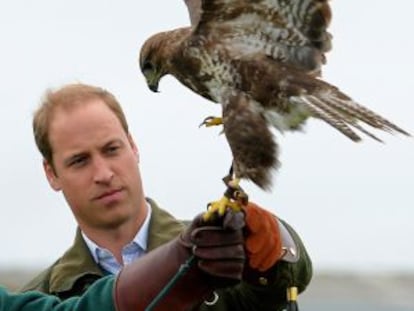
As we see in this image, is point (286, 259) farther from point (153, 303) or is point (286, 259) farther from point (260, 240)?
point (153, 303)

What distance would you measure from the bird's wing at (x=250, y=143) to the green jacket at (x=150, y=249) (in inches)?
13.6

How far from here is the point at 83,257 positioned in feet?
20.5

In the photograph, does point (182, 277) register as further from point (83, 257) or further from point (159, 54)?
point (159, 54)

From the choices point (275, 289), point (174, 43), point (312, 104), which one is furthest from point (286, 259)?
point (174, 43)

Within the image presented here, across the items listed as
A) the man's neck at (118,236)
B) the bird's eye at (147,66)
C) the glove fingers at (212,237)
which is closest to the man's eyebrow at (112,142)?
the man's neck at (118,236)

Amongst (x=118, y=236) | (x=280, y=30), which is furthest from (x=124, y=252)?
(x=280, y=30)

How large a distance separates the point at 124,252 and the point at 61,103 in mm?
587

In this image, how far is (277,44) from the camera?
6238mm

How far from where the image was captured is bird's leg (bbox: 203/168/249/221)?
5586 mm

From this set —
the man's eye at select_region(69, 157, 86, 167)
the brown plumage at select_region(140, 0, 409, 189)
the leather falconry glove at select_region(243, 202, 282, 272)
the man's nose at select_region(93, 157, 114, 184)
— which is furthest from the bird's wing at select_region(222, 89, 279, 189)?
the man's eye at select_region(69, 157, 86, 167)

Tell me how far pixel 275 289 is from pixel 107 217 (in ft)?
2.25

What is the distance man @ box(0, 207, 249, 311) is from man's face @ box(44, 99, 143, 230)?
2.06 feet

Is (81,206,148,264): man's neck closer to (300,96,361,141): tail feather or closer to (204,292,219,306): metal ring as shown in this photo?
(204,292,219,306): metal ring

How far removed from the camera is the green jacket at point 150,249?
600 cm
